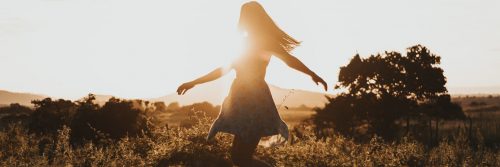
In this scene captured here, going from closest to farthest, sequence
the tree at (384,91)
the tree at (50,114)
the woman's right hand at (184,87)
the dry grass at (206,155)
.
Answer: the woman's right hand at (184,87) → the dry grass at (206,155) → the tree at (50,114) → the tree at (384,91)

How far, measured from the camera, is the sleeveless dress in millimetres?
5668

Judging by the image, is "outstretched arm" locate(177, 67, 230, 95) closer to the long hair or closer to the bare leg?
the long hair

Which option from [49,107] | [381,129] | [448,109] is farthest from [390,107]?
[49,107]

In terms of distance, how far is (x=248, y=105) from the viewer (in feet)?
18.8

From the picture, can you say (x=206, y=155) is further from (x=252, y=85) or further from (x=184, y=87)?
(x=252, y=85)

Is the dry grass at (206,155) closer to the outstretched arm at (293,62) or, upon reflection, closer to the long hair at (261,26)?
the outstretched arm at (293,62)

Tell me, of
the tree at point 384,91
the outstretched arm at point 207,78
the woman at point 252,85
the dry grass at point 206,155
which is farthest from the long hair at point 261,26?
the tree at point 384,91

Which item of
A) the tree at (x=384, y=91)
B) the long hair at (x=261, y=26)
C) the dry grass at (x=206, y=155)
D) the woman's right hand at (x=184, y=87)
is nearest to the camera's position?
the long hair at (x=261, y=26)

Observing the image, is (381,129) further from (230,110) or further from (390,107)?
(230,110)

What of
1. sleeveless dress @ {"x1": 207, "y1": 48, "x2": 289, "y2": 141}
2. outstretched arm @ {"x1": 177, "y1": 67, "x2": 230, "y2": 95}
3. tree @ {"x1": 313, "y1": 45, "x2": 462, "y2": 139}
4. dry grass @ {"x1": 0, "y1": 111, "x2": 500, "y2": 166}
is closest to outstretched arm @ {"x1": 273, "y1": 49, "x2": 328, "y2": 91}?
sleeveless dress @ {"x1": 207, "y1": 48, "x2": 289, "y2": 141}

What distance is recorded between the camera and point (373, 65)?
102 ft

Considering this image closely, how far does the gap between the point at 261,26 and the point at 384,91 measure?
1021 inches

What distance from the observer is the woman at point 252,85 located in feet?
18.4

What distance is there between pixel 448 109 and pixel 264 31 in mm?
27232
